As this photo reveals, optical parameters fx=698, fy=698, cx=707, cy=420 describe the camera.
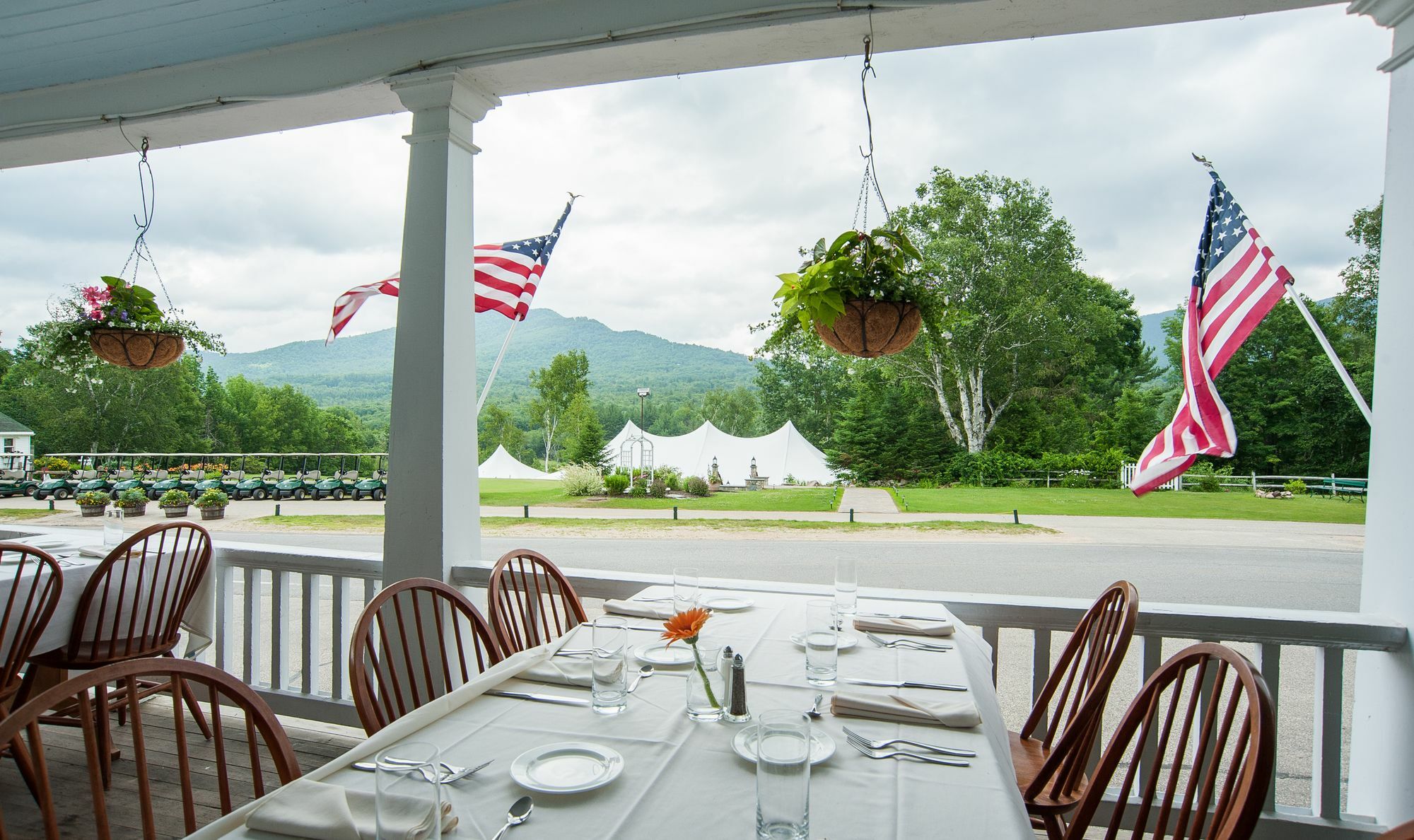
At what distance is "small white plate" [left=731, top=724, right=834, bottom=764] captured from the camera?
39.9 inches

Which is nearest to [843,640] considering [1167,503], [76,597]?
[76,597]

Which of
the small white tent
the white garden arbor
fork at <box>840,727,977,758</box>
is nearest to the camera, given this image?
fork at <box>840,727,977,758</box>

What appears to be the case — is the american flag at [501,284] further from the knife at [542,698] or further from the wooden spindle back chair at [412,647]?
the knife at [542,698]

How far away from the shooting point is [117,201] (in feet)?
16.8

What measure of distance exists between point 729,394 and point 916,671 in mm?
16199

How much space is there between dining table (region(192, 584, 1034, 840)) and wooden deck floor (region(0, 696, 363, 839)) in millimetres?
1278

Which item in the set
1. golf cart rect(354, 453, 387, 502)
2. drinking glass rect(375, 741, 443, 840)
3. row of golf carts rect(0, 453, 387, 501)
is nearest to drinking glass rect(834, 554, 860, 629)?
drinking glass rect(375, 741, 443, 840)

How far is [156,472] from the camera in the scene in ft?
15.9

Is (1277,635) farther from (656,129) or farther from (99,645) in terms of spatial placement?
(656,129)

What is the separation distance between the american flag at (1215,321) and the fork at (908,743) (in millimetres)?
1292

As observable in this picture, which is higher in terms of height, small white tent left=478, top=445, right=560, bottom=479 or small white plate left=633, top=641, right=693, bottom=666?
small white plate left=633, top=641, right=693, bottom=666

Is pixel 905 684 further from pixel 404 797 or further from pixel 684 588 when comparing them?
pixel 404 797

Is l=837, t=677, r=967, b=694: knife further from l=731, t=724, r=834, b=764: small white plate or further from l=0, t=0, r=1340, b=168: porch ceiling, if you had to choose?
l=0, t=0, r=1340, b=168: porch ceiling

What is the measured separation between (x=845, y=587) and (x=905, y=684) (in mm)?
344
